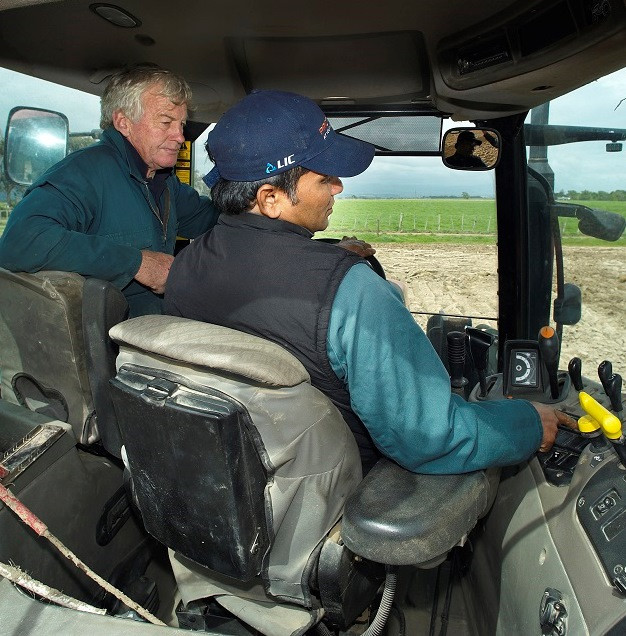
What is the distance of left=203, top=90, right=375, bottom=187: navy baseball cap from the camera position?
1.58 meters

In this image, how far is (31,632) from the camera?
45.1 inches

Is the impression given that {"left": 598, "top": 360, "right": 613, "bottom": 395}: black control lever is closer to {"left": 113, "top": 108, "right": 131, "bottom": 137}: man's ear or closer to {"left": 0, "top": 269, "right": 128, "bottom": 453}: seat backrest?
{"left": 0, "top": 269, "right": 128, "bottom": 453}: seat backrest

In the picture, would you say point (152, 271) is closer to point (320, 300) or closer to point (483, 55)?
point (320, 300)

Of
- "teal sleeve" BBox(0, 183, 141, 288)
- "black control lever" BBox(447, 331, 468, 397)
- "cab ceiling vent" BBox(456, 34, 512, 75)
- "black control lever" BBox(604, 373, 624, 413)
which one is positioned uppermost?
"cab ceiling vent" BBox(456, 34, 512, 75)

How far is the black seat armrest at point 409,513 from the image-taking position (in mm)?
1318

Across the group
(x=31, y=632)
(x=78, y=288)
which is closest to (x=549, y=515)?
(x=31, y=632)

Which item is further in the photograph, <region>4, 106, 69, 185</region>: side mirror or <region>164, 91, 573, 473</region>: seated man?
<region>4, 106, 69, 185</region>: side mirror

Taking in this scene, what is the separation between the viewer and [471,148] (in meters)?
2.56

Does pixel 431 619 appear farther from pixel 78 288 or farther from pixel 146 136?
pixel 146 136

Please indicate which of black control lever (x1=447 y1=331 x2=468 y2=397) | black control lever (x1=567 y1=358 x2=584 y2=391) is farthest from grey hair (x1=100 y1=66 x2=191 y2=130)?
black control lever (x1=567 y1=358 x2=584 y2=391)

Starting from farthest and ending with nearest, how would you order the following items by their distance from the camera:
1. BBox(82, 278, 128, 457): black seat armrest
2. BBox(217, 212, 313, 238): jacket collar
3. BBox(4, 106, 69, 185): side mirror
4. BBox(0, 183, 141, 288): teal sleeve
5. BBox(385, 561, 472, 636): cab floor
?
BBox(4, 106, 69, 185): side mirror
BBox(385, 561, 472, 636): cab floor
BBox(0, 183, 141, 288): teal sleeve
BBox(82, 278, 128, 457): black seat armrest
BBox(217, 212, 313, 238): jacket collar

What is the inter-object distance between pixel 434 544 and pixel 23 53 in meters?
2.36

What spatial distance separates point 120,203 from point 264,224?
1132 millimetres

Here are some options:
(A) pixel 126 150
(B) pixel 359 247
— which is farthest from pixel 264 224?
(A) pixel 126 150
